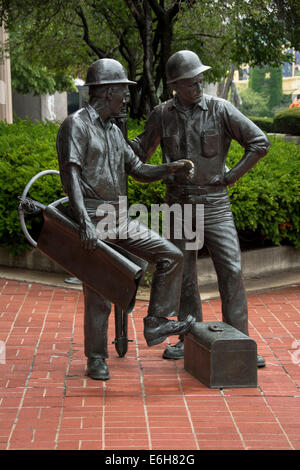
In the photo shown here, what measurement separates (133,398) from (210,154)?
1.94m

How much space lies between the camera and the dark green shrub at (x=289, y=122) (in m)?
17.4

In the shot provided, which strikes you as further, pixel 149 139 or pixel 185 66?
pixel 149 139

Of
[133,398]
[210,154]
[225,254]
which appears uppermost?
[210,154]

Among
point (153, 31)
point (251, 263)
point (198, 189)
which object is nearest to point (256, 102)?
point (153, 31)

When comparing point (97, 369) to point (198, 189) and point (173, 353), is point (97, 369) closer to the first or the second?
point (173, 353)

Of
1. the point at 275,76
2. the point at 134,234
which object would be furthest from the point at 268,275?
the point at 275,76

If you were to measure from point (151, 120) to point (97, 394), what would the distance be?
221 cm

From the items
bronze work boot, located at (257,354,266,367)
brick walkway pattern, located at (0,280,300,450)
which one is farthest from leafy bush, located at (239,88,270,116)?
bronze work boot, located at (257,354,266,367)

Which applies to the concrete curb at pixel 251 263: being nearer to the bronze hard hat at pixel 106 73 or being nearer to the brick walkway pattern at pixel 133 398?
the brick walkway pattern at pixel 133 398

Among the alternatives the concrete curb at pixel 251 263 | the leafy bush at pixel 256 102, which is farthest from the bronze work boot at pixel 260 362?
the leafy bush at pixel 256 102

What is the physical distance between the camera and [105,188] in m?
5.54

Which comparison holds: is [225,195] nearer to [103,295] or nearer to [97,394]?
[103,295]

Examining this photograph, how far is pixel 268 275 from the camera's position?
934 cm

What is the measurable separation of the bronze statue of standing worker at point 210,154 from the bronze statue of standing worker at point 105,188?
27 cm
